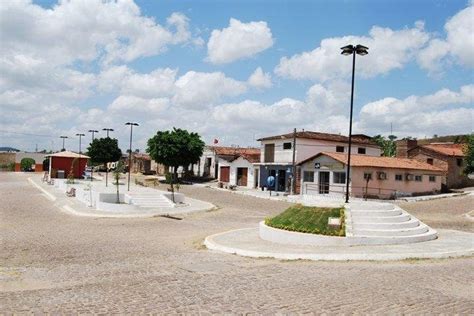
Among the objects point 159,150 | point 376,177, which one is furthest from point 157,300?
point 159,150

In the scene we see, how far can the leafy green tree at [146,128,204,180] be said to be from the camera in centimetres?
4991

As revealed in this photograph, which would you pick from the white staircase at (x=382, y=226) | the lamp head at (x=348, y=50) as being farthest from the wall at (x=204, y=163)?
the white staircase at (x=382, y=226)

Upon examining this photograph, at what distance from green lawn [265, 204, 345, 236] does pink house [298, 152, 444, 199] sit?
53.8ft

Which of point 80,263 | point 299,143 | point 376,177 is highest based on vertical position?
point 299,143

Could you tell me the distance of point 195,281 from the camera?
9.84 m

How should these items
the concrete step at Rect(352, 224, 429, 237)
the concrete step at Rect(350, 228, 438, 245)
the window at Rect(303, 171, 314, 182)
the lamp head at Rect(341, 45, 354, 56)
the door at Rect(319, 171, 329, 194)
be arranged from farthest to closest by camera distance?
the window at Rect(303, 171, 314, 182), the door at Rect(319, 171, 329, 194), the lamp head at Rect(341, 45, 354, 56), the concrete step at Rect(352, 224, 429, 237), the concrete step at Rect(350, 228, 438, 245)

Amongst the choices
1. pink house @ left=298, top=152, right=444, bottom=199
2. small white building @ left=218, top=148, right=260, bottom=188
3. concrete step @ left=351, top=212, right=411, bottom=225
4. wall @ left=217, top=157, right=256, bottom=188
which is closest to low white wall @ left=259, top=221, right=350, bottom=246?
concrete step @ left=351, top=212, right=411, bottom=225

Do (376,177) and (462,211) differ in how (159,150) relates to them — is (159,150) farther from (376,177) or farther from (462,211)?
(462,211)

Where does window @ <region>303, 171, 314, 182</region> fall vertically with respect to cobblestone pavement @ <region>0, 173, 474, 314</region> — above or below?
above

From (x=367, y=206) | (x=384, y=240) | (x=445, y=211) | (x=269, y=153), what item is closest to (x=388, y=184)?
(x=445, y=211)

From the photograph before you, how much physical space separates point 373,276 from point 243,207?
19.3m

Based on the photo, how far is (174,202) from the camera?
2938 cm

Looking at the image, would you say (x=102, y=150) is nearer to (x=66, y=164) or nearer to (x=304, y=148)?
(x=66, y=164)

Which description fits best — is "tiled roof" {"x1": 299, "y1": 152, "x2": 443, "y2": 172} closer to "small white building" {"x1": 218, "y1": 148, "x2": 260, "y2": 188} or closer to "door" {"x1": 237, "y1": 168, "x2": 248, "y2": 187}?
"small white building" {"x1": 218, "y1": 148, "x2": 260, "y2": 188}
